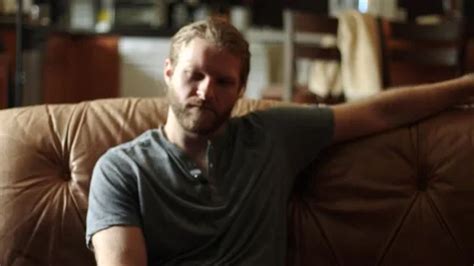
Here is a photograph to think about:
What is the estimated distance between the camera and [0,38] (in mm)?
3781

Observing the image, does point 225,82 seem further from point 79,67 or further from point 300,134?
point 79,67

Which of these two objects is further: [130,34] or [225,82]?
[130,34]

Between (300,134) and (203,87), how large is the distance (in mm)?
253

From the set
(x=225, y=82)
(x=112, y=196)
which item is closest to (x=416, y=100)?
(x=225, y=82)

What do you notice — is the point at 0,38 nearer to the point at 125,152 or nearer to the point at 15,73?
the point at 15,73

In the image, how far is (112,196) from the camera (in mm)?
1433

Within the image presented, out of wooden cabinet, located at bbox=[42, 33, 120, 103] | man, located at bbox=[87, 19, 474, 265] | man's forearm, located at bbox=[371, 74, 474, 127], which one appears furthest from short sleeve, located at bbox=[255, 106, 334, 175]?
wooden cabinet, located at bbox=[42, 33, 120, 103]

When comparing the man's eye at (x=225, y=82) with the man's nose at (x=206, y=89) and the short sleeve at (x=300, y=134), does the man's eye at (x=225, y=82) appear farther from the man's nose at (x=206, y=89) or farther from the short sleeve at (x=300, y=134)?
the short sleeve at (x=300, y=134)

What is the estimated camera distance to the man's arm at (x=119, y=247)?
1.38m

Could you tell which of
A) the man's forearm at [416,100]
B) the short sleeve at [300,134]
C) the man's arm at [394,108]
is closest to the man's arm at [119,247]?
the short sleeve at [300,134]

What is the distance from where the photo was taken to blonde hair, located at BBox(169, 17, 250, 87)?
1.52 metres

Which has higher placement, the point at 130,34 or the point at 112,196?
the point at 130,34

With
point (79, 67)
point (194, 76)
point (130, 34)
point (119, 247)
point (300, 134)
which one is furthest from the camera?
point (130, 34)

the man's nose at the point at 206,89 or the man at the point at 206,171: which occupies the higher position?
the man's nose at the point at 206,89
